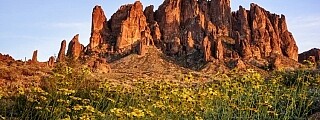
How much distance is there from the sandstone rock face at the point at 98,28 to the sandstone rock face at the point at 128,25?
3046 mm

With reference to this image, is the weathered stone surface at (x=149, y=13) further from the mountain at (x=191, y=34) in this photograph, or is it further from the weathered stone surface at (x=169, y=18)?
the weathered stone surface at (x=169, y=18)

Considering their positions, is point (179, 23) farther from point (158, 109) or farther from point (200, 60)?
point (158, 109)

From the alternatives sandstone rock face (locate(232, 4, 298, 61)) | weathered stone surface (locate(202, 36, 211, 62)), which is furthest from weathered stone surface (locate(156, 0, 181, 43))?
sandstone rock face (locate(232, 4, 298, 61))

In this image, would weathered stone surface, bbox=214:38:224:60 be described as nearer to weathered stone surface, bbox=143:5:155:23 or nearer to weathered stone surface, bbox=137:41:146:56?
weathered stone surface, bbox=137:41:146:56

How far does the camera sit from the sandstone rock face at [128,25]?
13625 centimetres

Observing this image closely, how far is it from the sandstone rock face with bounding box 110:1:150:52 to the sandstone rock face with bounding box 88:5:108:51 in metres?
3.05

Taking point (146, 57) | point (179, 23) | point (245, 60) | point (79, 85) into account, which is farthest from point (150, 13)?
point (79, 85)

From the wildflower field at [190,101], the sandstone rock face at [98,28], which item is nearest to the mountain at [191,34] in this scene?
the sandstone rock face at [98,28]

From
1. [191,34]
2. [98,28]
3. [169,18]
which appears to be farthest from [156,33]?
[98,28]

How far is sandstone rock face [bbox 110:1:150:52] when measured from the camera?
13625cm

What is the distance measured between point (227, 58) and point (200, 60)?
23.7 ft

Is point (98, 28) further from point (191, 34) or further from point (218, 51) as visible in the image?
point (218, 51)

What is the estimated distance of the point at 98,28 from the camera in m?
146

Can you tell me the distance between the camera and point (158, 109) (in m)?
7.00
